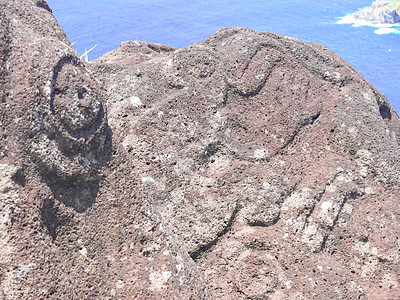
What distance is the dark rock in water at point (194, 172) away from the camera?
2109 millimetres

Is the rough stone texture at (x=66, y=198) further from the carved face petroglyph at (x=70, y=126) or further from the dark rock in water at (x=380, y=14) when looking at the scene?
the dark rock in water at (x=380, y=14)

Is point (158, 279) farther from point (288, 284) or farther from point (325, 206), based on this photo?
point (325, 206)

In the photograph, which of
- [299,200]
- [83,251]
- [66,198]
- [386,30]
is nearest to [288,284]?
[299,200]

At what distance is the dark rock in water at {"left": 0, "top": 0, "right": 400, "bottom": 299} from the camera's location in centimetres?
211

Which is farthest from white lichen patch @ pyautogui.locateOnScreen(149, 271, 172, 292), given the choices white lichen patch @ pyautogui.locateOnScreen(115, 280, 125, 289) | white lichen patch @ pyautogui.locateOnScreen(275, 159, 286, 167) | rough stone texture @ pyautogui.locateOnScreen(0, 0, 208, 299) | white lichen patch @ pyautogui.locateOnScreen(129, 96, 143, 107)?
white lichen patch @ pyautogui.locateOnScreen(129, 96, 143, 107)

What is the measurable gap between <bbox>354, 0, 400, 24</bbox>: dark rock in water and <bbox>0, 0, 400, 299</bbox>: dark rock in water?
403 inches

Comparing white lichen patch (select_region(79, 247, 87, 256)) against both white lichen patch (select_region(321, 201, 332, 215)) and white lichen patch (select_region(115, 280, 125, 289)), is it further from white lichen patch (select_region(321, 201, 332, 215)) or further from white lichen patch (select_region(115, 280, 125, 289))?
white lichen patch (select_region(321, 201, 332, 215))

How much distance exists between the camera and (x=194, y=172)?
3053 mm

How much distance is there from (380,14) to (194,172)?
1221 cm

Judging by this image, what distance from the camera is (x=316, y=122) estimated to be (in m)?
3.48

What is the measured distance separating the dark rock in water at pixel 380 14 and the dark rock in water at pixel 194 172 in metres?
10.2

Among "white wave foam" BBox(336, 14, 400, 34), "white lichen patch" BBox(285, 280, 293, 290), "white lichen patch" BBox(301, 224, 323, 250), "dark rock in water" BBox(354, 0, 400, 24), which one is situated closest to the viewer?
"white lichen patch" BBox(285, 280, 293, 290)

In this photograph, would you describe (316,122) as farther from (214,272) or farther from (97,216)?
(97,216)

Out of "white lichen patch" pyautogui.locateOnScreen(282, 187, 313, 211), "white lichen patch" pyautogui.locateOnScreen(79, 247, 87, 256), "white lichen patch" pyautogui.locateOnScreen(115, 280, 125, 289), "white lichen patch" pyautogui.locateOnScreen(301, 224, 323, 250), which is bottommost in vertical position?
"white lichen patch" pyautogui.locateOnScreen(301, 224, 323, 250)
